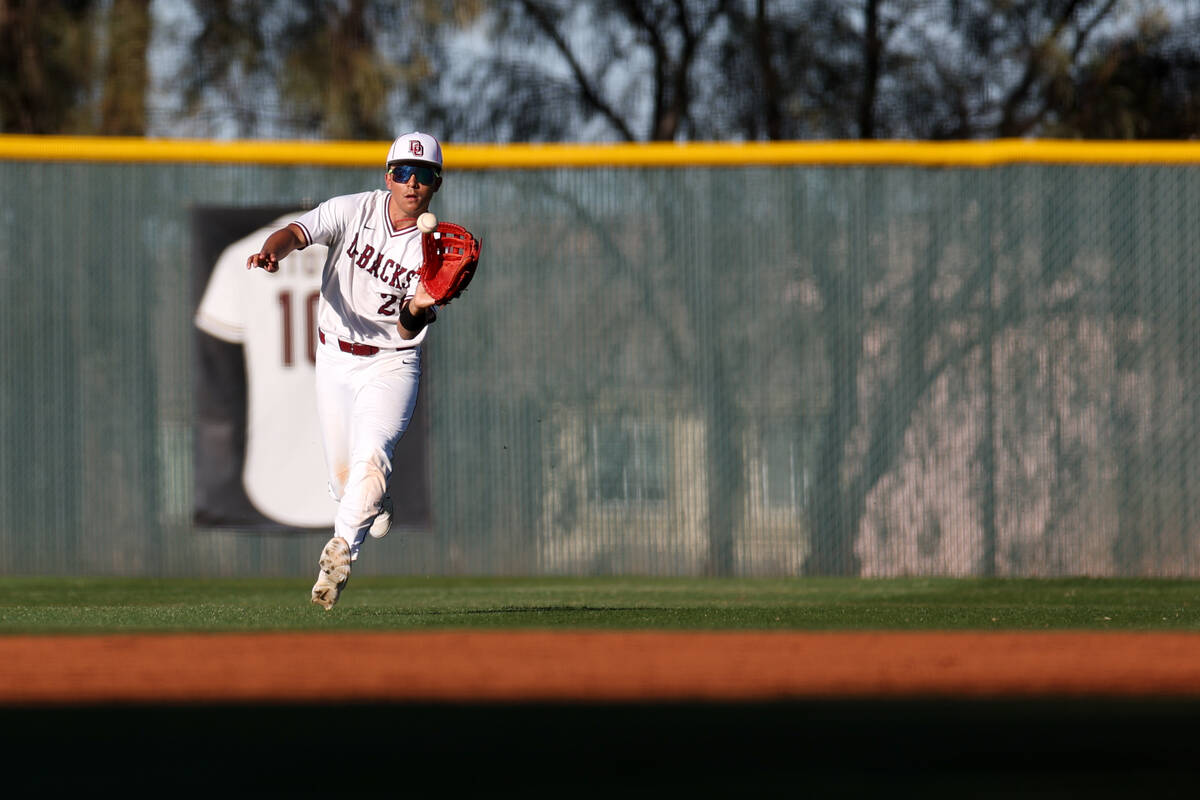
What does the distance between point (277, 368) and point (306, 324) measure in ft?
1.08

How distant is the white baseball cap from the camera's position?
7.69 metres

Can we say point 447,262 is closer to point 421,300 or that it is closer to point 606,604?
point 421,300

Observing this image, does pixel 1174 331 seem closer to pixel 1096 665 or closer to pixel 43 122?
pixel 1096 665

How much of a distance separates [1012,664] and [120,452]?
21.2ft

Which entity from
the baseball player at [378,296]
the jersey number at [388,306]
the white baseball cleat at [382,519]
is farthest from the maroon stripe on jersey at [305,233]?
the white baseball cleat at [382,519]

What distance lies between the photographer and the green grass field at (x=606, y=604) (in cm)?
704

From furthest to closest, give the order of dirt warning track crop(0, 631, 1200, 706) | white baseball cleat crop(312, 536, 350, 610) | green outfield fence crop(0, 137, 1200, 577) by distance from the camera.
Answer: green outfield fence crop(0, 137, 1200, 577) < white baseball cleat crop(312, 536, 350, 610) < dirt warning track crop(0, 631, 1200, 706)

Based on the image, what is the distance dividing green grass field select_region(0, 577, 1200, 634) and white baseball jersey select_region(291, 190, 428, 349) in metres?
1.30

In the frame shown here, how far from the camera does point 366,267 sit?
25.1 ft

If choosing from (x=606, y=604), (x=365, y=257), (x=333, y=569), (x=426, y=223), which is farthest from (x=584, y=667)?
(x=606, y=604)

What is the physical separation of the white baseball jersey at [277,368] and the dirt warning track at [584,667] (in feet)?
12.7

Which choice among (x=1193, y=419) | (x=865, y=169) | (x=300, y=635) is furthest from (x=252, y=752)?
(x=1193, y=419)

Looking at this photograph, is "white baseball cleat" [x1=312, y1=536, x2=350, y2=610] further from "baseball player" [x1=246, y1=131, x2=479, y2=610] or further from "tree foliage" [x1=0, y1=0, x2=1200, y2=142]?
"tree foliage" [x1=0, y1=0, x2=1200, y2=142]

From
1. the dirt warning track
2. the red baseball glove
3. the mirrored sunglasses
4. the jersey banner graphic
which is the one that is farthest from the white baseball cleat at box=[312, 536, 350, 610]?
the jersey banner graphic
